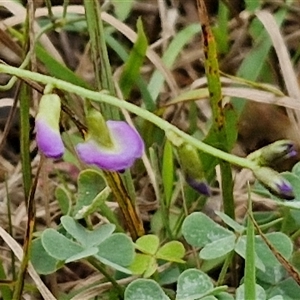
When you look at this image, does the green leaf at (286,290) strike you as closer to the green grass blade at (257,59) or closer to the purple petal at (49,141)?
the purple petal at (49,141)

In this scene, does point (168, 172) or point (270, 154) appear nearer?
point (270, 154)

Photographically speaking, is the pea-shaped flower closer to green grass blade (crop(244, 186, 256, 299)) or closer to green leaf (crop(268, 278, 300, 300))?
green grass blade (crop(244, 186, 256, 299))

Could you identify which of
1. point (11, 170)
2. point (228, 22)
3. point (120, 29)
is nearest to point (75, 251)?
point (11, 170)

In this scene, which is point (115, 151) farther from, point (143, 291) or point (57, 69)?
point (57, 69)

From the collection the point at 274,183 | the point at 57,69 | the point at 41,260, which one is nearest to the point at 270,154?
the point at 274,183

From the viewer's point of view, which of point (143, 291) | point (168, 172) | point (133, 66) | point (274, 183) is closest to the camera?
point (274, 183)

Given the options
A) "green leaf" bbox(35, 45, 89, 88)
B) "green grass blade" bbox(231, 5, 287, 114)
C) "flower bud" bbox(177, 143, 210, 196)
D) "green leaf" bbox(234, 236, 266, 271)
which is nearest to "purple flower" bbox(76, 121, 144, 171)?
"flower bud" bbox(177, 143, 210, 196)
